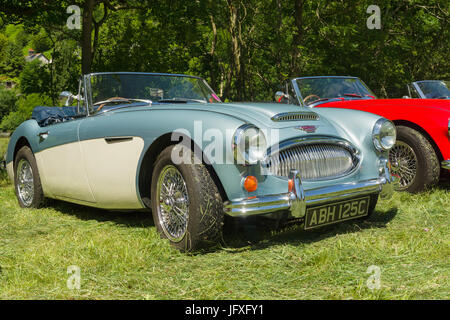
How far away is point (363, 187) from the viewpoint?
3.26 m

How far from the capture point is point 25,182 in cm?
504

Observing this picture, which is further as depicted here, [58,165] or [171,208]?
[58,165]

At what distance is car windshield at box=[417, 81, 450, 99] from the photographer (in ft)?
20.2

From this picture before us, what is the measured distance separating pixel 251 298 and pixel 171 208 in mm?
1097

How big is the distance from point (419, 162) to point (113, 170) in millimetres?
3102

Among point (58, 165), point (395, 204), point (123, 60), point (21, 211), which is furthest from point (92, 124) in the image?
point (123, 60)

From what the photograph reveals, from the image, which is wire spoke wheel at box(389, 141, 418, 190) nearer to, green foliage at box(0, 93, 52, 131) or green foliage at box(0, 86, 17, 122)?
green foliage at box(0, 93, 52, 131)

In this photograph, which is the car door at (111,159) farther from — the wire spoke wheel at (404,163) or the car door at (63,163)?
the wire spoke wheel at (404,163)

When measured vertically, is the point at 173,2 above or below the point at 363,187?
above

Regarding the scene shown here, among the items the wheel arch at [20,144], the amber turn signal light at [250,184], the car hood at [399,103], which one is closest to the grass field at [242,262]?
the amber turn signal light at [250,184]

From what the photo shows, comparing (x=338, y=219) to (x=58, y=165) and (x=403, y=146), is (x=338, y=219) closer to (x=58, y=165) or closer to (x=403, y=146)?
(x=403, y=146)

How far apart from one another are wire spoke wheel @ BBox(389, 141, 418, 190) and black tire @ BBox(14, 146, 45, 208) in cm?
368

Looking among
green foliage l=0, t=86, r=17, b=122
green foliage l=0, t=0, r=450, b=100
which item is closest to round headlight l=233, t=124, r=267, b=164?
green foliage l=0, t=0, r=450, b=100
